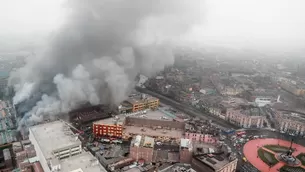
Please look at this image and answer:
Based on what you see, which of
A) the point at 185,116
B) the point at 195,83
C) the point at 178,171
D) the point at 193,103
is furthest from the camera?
the point at 195,83

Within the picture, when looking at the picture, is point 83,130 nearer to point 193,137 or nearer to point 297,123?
point 193,137

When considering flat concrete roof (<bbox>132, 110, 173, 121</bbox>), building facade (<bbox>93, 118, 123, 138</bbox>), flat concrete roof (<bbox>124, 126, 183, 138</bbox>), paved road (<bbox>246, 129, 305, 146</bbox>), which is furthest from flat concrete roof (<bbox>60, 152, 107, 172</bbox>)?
paved road (<bbox>246, 129, 305, 146</bbox>)

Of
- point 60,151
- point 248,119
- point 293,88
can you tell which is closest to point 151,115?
point 248,119

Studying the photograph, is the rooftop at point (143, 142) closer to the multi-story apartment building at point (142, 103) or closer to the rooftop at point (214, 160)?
the rooftop at point (214, 160)

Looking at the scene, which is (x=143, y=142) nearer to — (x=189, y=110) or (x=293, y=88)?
(x=189, y=110)

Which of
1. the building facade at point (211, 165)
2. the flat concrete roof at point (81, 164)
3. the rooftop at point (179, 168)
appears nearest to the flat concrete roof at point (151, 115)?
the flat concrete roof at point (81, 164)

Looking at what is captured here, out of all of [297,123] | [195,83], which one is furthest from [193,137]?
[195,83]

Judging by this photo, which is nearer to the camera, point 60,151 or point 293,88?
point 60,151
